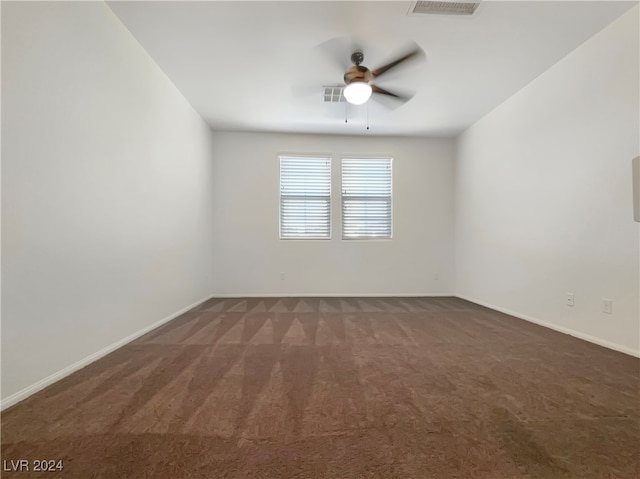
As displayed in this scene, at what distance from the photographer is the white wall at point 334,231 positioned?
5121mm

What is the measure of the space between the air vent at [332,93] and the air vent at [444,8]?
4.00 ft

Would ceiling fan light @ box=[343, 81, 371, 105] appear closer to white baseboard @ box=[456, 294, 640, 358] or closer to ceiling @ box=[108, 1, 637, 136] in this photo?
ceiling @ box=[108, 1, 637, 136]

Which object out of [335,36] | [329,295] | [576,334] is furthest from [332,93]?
[576,334]

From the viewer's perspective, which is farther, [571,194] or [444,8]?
[571,194]

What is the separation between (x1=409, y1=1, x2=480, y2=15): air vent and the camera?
2.29 m

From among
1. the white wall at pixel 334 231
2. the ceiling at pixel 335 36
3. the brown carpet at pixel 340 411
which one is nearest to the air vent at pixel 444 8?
the ceiling at pixel 335 36

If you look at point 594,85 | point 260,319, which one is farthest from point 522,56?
point 260,319

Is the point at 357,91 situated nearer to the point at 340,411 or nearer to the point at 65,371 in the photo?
the point at 340,411

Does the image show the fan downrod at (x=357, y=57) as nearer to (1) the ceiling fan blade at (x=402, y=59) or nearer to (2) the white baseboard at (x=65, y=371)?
(1) the ceiling fan blade at (x=402, y=59)

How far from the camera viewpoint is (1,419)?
4.66ft

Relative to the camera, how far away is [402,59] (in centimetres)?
268

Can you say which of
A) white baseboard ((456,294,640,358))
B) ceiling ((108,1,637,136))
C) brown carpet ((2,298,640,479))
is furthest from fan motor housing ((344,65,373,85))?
white baseboard ((456,294,640,358))

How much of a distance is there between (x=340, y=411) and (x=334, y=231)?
12.8 ft

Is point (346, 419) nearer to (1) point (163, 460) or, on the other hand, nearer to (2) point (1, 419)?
(1) point (163, 460)
